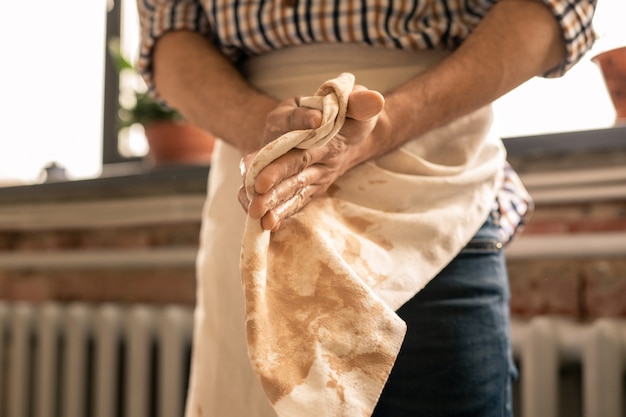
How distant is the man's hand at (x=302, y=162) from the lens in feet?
1.63

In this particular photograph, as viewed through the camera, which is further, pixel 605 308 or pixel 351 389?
pixel 605 308

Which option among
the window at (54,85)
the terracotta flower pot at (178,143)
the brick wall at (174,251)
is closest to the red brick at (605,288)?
the brick wall at (174,251)

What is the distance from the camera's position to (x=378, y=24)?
67 cm

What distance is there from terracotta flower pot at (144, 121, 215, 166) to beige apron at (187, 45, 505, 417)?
3.25 ft

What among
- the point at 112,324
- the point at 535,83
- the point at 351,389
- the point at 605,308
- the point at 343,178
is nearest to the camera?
the point at 351,389

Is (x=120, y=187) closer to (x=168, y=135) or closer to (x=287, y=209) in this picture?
(x=168, y=135)

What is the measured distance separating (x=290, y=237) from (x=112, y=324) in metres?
1.25

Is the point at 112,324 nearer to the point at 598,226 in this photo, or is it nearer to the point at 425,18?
the point at 598,226

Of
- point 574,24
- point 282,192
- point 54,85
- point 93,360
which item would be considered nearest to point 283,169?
point 282,192

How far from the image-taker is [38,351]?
1.84 metres

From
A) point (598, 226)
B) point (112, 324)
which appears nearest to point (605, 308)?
point (598, 226)

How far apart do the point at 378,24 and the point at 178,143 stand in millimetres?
1154

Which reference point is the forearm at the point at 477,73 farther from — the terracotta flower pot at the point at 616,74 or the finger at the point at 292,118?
the terracotta flower pot at the point at 616,74

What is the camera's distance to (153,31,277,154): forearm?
66 cm
